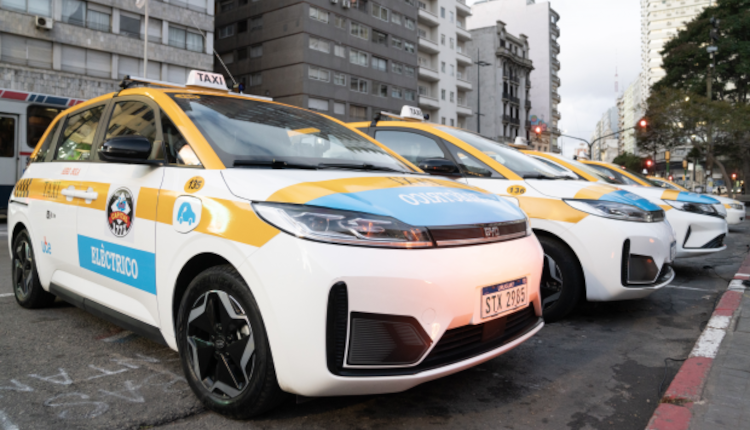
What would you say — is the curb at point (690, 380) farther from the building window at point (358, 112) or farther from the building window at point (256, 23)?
the building window at point (256, 23)

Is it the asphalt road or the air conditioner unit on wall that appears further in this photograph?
the air conditioner unit on wall

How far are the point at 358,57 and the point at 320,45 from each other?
4466 millimetres

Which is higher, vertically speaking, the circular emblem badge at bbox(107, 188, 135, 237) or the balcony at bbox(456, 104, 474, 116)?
the balcony at bbox(456, 104, 474, 116)

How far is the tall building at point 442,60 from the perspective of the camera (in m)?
52.8

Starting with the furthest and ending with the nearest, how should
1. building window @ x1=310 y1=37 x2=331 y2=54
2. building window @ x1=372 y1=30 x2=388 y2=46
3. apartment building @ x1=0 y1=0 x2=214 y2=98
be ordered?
building window @ x1=372 y1=30 x2=388 y2=46 → building window @ x1=310 y1=37 x2=331 y2=54 → apartment building @ x1=0 y1=0 x2=214 y2=98

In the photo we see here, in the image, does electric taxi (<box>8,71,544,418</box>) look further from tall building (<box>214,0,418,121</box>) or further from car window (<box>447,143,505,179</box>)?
tall building (<box>214,0,418,121</box>)

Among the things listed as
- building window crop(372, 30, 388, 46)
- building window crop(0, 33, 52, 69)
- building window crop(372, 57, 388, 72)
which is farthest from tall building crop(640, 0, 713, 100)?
building window crop(0, 33, 52, 69)

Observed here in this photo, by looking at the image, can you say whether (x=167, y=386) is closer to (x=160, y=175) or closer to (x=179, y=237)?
(x=179, y=237)

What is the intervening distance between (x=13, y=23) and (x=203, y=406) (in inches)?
1212

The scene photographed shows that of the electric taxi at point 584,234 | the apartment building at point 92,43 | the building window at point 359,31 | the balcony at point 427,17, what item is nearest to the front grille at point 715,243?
the electric taxi at point 584,234

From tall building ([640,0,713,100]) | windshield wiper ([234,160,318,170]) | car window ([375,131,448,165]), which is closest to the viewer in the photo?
windshield wiper ([234,160,318,170])

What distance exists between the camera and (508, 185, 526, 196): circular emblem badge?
4.60m

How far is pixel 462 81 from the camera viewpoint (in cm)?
5844

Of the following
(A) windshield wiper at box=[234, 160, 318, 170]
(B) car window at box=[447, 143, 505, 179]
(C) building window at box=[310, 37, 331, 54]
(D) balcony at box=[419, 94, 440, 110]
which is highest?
(C) building window at box=[310, 37, 331, 54]
